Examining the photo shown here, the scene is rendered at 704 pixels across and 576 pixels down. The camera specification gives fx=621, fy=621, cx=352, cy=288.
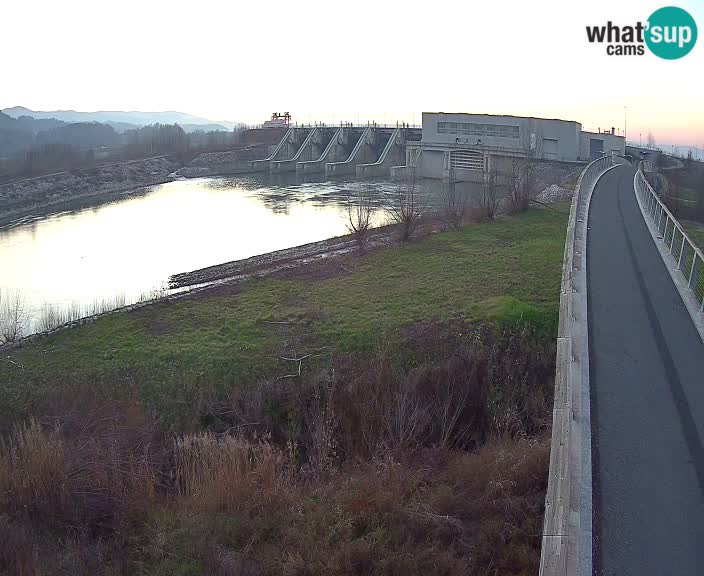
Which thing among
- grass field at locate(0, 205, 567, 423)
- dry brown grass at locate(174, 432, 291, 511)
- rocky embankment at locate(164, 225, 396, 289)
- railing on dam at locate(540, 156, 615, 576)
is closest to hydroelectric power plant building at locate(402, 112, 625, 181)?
rocky embankment at locate(164, 225, 396, 289)

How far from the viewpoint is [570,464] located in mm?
6164

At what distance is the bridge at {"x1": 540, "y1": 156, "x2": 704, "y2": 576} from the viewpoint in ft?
17.3

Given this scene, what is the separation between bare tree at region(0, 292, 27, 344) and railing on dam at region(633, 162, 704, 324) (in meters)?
15.1

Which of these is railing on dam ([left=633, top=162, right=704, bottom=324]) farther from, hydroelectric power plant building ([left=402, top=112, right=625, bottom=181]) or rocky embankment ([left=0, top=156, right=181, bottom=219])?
rocky embankment ([left=0, top=156, right=181, bottom=219])

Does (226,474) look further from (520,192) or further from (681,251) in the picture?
(520,192)

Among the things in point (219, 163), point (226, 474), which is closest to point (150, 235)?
point (226, 474)

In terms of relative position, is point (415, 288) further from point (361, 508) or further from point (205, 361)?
point (361, 508)

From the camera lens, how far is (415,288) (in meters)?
17.8

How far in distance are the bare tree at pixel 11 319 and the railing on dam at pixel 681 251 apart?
49.6 feet

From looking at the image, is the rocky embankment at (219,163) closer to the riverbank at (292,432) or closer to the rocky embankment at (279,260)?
the rocky embankment at (279,260)

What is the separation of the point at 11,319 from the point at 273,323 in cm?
813

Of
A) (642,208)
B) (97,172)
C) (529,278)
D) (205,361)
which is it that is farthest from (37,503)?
(97,172)

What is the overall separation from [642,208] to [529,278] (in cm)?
733

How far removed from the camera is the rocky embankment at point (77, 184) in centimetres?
4412
